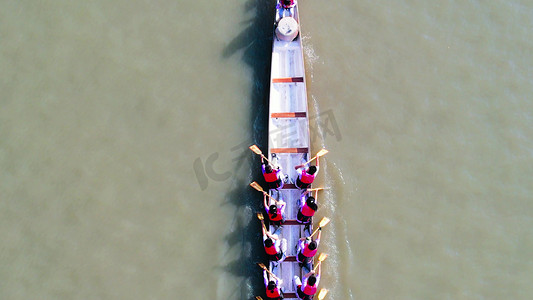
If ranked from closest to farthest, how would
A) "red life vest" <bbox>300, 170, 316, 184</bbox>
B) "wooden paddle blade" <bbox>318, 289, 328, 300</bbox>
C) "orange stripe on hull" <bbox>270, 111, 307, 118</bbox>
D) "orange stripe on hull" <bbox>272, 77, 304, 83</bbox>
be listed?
1. "red life vest" <bbox>300, 170, 316, 184</bbox>
2. "wooden paddle blade" <bbox>318, 289, 328, 300</bbox>
3. "orange stripe on hull" <bbox>270, 111, 307, 118</bbox>
4. "orange stripe on hull" <bbox>272, 77, 304, 83</bbox>

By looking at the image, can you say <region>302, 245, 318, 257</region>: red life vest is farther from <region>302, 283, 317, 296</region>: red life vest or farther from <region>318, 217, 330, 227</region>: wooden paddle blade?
<region>318, 217, 330, 227</region>: wooden paddle blade

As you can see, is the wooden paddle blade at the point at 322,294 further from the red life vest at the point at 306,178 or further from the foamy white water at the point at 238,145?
the red life vest at the point at 306,178

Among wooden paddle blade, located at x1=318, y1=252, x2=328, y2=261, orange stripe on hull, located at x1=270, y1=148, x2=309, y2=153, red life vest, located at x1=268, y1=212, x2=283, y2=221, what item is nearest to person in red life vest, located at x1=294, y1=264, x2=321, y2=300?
wooden paddle blade, located at x1=318, y1=252, x2=328, y2=261

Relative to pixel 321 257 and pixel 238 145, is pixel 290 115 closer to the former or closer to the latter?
pixel 238 145

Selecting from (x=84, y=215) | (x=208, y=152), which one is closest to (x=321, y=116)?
(x=208, y=152)

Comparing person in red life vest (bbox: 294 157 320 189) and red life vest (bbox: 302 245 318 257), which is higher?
person in red life vest (bbox: 294 157 320 189)

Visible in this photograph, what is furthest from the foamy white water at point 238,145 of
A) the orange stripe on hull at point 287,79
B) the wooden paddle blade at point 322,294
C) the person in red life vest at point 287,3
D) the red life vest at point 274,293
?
the red life vest at point 274,293

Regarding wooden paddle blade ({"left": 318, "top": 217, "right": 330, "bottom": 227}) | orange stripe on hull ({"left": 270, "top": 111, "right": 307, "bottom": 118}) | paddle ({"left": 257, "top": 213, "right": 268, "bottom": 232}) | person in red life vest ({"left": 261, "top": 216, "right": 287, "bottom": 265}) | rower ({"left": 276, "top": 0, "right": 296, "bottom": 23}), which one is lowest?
person in red life vest ({"left": 261, "top": 216, "right": 287, "bottom": 265})

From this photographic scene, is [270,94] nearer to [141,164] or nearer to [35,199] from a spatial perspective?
[141,164]
